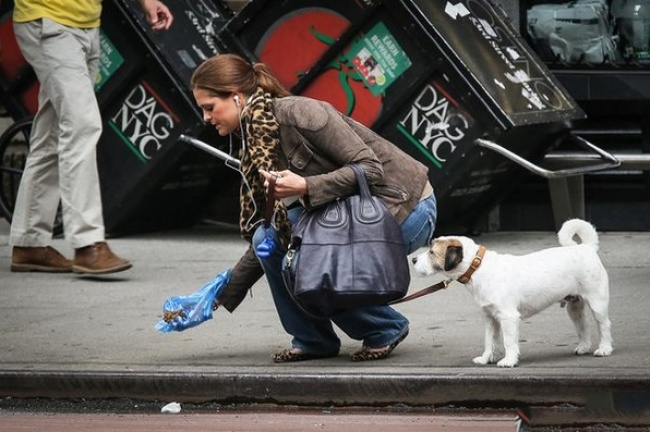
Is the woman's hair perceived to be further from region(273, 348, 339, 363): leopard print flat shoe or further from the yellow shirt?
the yellow shirt

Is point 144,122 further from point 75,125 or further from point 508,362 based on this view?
point 508,362

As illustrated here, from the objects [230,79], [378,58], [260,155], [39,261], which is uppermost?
[230,79]

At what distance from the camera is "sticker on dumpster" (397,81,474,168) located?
29.8 feet

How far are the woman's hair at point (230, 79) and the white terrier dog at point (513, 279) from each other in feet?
3.04

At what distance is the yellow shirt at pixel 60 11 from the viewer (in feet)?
27.7

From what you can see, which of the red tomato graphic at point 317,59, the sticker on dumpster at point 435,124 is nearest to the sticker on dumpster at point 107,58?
the red tomato graphic at point 317,59

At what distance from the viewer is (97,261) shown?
8562 millimetres

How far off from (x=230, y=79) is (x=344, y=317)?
108cm

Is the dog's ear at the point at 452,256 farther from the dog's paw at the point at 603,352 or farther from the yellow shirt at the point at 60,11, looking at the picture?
the yellow shirt at the point at 60,11

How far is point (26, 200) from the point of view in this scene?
886 cm

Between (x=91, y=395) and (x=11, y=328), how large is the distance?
136cm

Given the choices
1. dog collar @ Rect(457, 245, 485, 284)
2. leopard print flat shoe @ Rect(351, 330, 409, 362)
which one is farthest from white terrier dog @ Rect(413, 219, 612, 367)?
leopard print flat shoe @ Rect(351, 330, 409, 362)

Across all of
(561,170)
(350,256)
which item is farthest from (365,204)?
(561,170)

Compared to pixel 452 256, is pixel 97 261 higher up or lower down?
lower down
